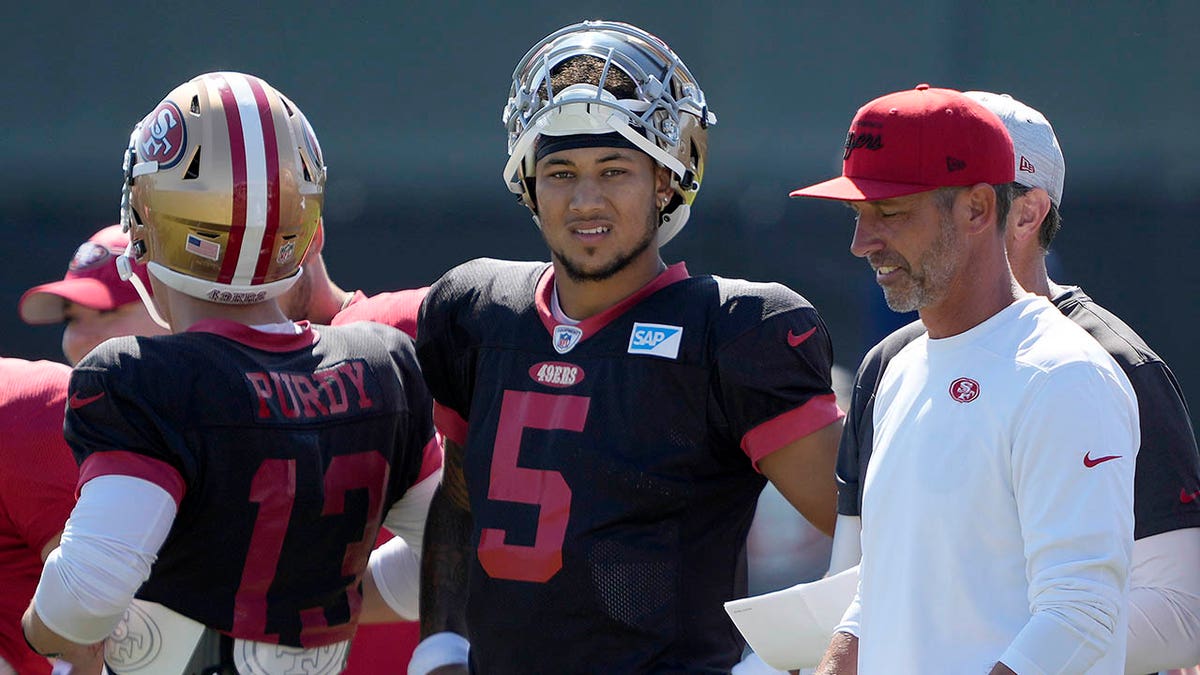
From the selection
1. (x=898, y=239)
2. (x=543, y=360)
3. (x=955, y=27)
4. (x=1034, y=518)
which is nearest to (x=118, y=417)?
(x=543, y=360)

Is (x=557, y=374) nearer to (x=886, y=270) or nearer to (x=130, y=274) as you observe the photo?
(x=886, y=270)

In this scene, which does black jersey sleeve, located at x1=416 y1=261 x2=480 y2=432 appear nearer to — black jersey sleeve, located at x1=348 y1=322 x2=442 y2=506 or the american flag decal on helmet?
black jersey sleeve, located at x1=348 y1=322 x2=442 y2=506

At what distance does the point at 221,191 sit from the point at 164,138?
0.51ft

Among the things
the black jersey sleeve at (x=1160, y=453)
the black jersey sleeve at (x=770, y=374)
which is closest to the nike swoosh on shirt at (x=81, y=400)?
the black jersey sleeve at (x=770, y=374)

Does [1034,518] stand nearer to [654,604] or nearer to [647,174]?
[654,604]

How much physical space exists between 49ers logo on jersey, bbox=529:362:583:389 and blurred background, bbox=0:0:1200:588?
19.7ft

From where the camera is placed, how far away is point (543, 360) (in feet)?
8.81

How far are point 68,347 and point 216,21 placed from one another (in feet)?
22.1

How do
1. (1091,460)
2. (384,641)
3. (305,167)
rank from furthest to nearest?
(384,641), (305,167), (1091,460)

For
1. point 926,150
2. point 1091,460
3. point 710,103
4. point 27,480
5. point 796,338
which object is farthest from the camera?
point 710,103

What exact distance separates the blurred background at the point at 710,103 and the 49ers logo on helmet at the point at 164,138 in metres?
6.09

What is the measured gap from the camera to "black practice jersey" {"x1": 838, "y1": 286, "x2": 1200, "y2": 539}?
7.97 feet

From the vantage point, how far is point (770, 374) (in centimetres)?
251

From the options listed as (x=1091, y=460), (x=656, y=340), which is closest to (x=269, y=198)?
(x=656, y=340)
